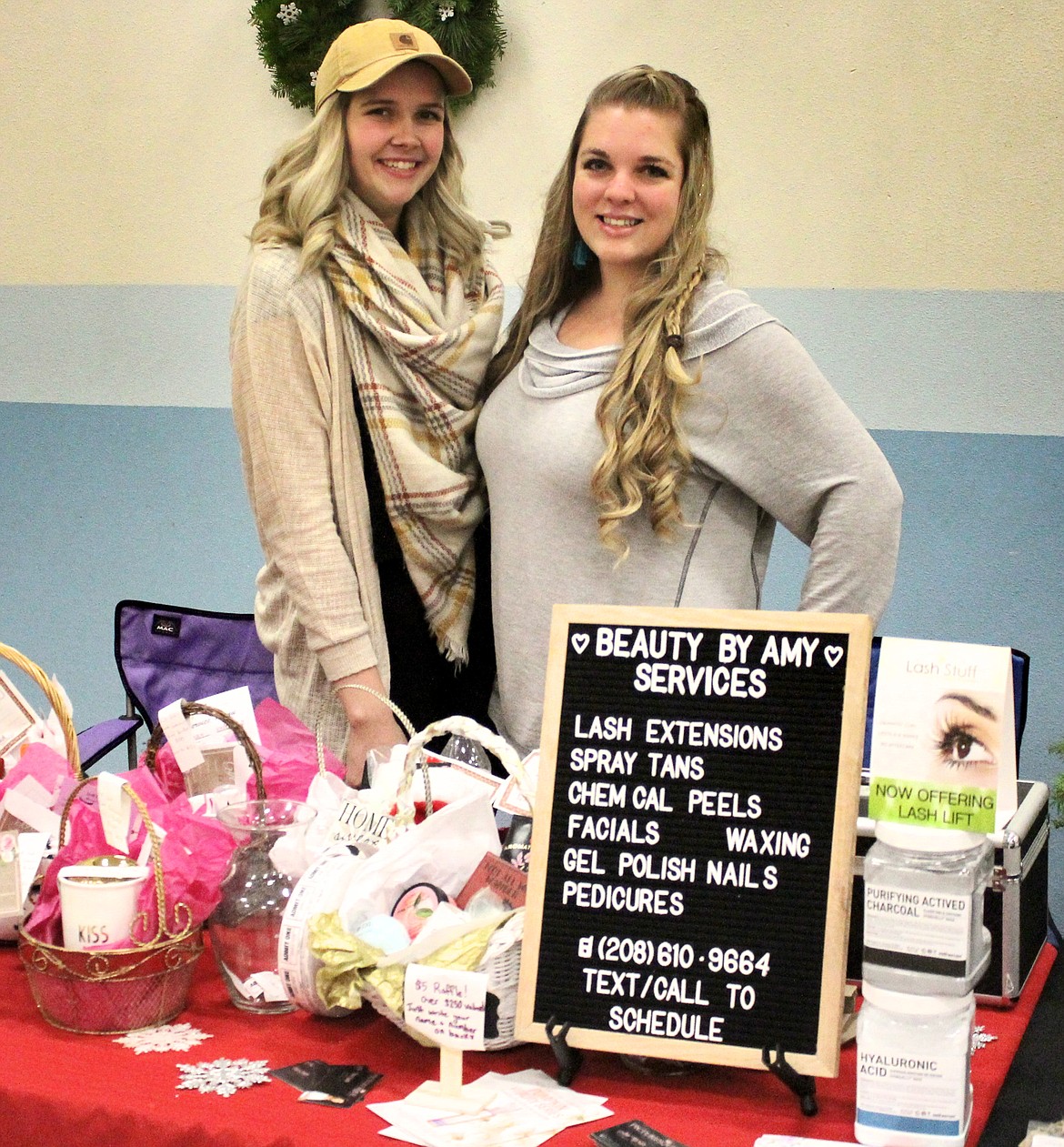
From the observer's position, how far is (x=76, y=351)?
3957 mm

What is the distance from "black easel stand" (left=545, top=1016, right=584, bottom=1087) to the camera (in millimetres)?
1062

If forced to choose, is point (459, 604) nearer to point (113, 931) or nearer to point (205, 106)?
point (113, 931)

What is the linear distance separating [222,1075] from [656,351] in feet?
3.61

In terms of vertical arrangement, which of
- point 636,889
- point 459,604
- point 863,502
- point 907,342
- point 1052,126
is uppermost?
point 1052,126

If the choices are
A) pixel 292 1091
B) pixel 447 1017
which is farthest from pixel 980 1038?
pixel 292 1091

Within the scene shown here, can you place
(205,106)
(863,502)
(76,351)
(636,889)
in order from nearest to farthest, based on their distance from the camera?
1. (636,889)
2. (863,502)
3. (205,106)
4. (76,351)

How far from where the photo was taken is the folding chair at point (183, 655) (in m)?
2.77

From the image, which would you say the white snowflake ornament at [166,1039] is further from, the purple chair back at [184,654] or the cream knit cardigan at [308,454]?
the purple chair back at [184,654]

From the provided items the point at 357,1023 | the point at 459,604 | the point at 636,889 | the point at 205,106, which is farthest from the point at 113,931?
the point at 205,106

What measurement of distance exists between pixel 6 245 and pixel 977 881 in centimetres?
384

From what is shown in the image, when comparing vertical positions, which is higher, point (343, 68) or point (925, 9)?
point (925, 9)

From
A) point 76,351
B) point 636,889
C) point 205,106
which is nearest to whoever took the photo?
point 636,889

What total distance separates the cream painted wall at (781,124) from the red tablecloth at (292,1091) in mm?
2210

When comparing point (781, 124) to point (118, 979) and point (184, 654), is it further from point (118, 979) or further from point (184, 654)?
point (118, 979)
